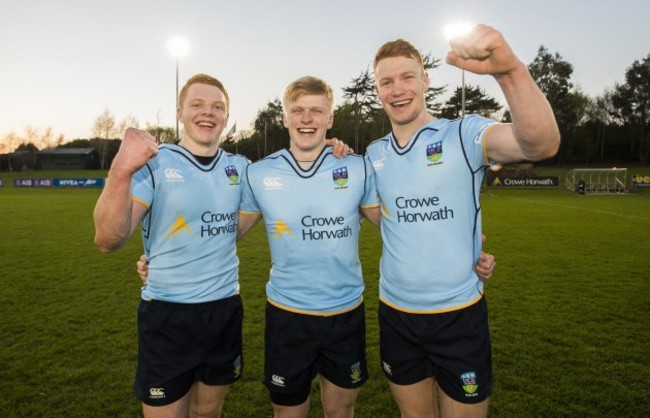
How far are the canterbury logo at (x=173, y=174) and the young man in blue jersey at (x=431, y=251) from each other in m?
1.35

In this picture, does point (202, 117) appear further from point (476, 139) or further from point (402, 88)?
point (476, 139)

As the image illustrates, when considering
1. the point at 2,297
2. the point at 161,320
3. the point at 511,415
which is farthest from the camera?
the point at 2,297

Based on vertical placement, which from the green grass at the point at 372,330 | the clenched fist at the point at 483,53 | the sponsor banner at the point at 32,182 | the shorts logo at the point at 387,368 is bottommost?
the green grass at the point at 372,330

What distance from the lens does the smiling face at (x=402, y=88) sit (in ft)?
9.30

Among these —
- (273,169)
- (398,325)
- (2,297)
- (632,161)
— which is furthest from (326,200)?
(632,161)

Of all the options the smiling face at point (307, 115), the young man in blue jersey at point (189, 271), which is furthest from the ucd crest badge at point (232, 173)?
the smiling face at point (307, 115)

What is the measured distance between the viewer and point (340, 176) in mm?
3121

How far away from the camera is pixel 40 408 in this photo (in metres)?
4.05

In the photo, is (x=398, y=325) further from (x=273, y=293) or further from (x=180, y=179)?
(x=180, y=179)

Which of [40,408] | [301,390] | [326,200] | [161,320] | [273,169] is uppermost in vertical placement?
[273,169]

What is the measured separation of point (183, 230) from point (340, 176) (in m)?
1.14

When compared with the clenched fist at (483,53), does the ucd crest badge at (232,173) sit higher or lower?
lower

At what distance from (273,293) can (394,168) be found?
122cm

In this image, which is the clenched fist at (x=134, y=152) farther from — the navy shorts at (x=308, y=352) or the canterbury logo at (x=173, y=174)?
the navy shorts at (x=308, y=352)
